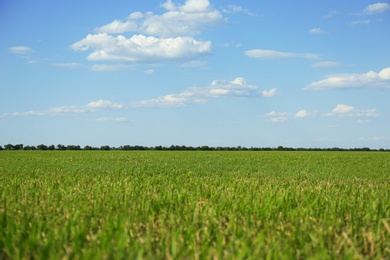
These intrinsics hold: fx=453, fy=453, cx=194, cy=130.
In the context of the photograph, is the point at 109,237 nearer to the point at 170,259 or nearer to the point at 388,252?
the point at 170,259

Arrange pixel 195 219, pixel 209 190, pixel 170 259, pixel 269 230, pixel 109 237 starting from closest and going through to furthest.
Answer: pixel 170 259
pixel 109 237
pixel 269 230
pixel 195 219
pixel 209 190

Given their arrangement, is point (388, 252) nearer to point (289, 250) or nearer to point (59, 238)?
point (289, 250)

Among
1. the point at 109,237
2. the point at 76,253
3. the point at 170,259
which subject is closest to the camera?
the point at 170,259

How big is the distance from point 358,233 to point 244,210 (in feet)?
4.07

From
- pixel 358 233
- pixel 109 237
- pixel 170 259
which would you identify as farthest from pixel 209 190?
pixel 170 259

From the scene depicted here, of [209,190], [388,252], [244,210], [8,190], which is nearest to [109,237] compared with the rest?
[244,210]

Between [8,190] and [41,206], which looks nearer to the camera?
[41,206]

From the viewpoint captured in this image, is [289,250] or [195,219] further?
[195,219]

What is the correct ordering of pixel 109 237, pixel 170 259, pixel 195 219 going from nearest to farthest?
pixel 170 259, pixel 109 237, pixel 195 219

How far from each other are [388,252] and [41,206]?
3.69 meters

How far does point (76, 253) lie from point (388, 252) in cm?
246

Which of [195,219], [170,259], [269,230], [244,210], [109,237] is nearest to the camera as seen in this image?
[170,259]

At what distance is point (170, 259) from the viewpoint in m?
2.83

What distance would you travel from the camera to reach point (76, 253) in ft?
10.3
